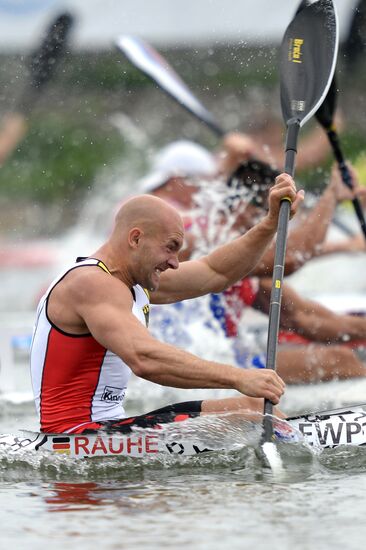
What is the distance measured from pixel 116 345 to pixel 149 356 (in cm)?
13

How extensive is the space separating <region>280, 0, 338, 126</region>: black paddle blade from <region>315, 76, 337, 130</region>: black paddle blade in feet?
2.88

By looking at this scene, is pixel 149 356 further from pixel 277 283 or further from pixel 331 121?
pixel 331 121

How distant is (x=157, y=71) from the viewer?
8805 millimetres

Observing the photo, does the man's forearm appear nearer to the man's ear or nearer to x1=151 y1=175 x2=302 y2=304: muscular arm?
the man's ear

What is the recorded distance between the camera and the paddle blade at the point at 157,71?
8.68 metres

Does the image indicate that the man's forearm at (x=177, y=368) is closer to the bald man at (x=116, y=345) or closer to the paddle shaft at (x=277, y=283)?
the bald man at (x=116, y=345)

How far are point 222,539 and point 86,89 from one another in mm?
28051

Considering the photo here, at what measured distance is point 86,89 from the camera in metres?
31.2

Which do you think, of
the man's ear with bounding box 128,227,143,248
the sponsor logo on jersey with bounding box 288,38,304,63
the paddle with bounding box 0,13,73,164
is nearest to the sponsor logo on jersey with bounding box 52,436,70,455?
the man's ear with bounding box 128,227,143,248

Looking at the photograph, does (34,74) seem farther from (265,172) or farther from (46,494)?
(46,494)

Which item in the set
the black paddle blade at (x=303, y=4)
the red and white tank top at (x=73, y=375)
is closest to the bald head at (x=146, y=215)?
the red and white tank top at (x=73, y=375)

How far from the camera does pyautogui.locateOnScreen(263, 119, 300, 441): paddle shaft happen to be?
15.9ft

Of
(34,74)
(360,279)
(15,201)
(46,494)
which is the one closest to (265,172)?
(34,74)

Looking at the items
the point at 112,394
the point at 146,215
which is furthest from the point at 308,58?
the point at 112,394
